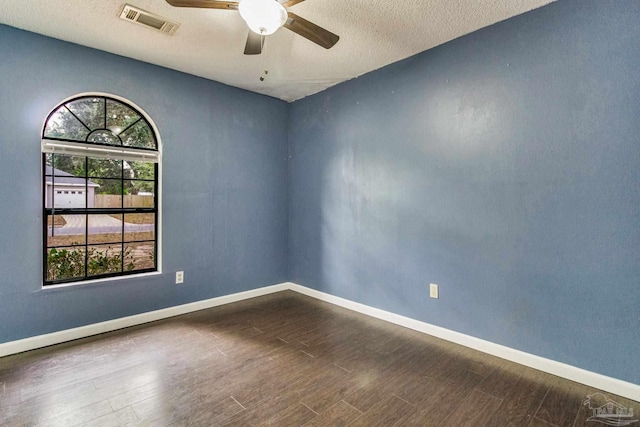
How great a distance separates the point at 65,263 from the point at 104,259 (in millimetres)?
299

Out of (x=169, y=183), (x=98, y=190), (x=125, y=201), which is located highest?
(x=169, y=183)

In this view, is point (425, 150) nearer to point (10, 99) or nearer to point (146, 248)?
point (146, 248)

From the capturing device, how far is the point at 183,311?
3404mm

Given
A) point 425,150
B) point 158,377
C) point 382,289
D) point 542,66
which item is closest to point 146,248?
point 158,377

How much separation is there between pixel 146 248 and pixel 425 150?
306 centimetres

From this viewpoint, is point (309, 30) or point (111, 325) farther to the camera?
point (111, 325)

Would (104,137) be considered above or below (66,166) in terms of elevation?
above

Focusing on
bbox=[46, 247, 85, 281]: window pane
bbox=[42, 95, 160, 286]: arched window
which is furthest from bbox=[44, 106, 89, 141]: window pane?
bbox=[46, 247, 85, 281]: window pane

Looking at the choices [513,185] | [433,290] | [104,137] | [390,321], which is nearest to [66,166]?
[104,137]

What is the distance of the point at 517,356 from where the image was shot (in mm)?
2367

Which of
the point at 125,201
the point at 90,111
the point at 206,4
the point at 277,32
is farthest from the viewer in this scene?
the point at 125,201

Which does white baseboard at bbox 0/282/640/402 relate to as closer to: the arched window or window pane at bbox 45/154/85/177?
the arched window

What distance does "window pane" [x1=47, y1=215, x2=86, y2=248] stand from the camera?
2.73 metres
